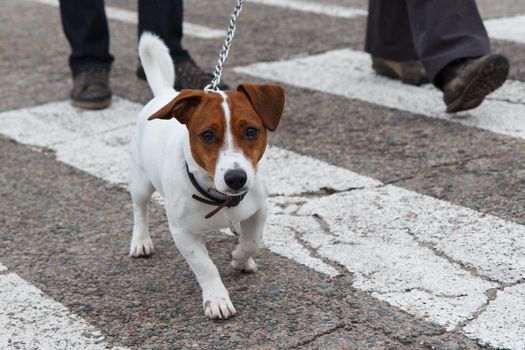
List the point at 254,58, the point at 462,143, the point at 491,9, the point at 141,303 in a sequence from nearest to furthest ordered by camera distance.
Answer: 1. the point at 141,303
2. the point at 462,143
3. the point at 254,58
4. the point at 491,9

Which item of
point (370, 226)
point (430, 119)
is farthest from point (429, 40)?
point (370, 226)

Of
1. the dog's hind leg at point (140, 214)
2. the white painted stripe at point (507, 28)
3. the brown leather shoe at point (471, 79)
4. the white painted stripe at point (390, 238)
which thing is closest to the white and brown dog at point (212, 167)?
the dog's hind leg at point (140, 214)

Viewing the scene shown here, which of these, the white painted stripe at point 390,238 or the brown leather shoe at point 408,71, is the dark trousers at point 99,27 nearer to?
the white painted stripe at point 390,238

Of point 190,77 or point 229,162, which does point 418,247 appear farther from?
point 190,77

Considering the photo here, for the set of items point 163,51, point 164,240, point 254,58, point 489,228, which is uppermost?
point 163,51

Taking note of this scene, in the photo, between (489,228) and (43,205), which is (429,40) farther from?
(43,205)

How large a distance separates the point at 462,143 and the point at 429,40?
67 centimetres

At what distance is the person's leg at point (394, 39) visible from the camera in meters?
5.95

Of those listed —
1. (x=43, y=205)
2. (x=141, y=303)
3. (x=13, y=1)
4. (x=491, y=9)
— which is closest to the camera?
(x=141, y=303)

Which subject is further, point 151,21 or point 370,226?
point 151,21

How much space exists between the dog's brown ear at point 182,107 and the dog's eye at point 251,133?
23 cm

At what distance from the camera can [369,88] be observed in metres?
6.06

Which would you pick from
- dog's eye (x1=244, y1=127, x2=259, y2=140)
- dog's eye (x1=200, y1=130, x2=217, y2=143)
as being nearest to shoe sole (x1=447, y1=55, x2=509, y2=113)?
dog's eye (x1=244, y1=127, x2=259, y2=140)

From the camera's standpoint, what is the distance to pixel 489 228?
3.83 m
